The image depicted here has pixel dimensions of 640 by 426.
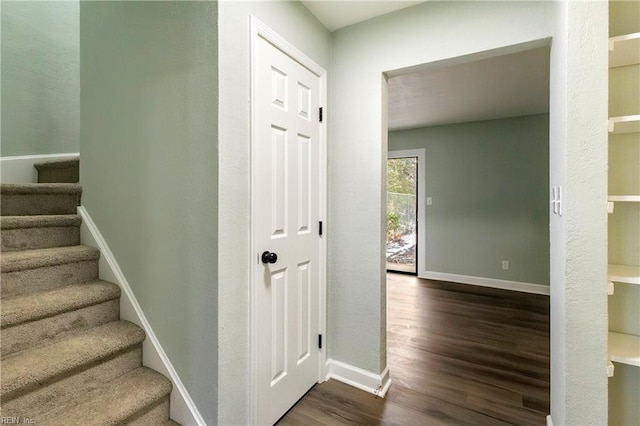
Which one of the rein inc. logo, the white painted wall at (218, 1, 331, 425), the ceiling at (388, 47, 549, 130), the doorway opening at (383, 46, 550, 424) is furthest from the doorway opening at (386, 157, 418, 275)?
the rein inc. logo

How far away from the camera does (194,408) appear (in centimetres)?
139

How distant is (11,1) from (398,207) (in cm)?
516

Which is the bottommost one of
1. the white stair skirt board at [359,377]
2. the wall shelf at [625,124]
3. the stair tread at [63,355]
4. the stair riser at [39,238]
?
the white stair skirt board at [359,377]

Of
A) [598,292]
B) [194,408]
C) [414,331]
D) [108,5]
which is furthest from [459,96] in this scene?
[194,408]

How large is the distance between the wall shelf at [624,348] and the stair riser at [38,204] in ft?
9.73

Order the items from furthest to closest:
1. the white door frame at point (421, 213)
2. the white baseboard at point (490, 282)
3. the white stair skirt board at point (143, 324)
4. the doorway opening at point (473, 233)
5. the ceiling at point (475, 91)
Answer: the white door frame at point (421, 213)
the white baseboard at point (490, 282)
the ceiling at point (475, 91)
the doorway opening at point (473, 233)
the white stair skirt board at point (143, 324)

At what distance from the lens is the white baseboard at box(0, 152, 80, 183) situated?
231cm

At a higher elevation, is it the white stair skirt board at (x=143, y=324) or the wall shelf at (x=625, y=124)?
the wall shelf at (x=625, y=124)

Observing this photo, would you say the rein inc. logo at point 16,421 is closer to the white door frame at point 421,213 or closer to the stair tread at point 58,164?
the stair tread at point 58,164

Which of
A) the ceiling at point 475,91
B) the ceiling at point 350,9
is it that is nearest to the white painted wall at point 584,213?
the ceiling at point 350,9

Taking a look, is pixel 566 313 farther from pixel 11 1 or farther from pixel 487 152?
pixel 11 1

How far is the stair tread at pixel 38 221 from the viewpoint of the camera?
157 centimetres

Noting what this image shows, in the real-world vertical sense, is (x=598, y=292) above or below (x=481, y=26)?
below

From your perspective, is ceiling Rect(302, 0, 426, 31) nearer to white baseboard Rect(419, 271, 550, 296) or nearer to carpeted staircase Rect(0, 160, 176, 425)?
carpeted staircase Rect(0, 160, 176, 425)
